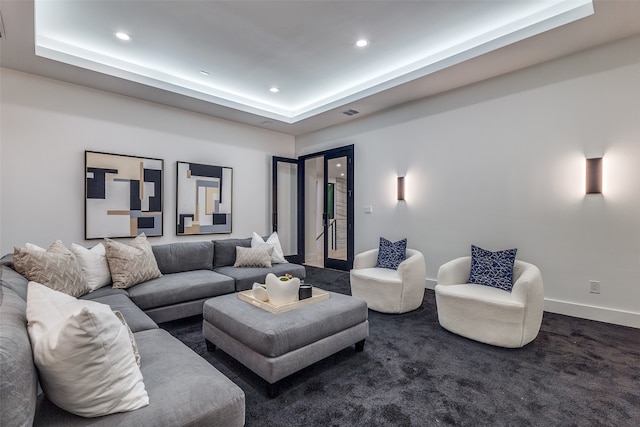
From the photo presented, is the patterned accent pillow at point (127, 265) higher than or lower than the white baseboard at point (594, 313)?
higher

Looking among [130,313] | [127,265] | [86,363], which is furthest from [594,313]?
[127,265]

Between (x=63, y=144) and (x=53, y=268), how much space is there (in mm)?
2396

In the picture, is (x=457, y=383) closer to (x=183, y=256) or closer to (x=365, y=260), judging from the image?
(x=365, y=260)

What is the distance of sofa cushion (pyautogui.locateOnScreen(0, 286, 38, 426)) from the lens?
0.82 m

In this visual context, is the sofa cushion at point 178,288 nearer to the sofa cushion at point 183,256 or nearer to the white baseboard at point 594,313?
the sofa cushion at point 183,256

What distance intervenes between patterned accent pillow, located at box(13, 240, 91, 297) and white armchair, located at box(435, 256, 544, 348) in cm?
331

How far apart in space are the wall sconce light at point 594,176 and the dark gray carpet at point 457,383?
141cm

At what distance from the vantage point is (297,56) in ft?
12.7

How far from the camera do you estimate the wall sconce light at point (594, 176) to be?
3.14 metres

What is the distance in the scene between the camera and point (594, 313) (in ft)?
10.5

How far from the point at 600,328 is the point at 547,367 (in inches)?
50.8

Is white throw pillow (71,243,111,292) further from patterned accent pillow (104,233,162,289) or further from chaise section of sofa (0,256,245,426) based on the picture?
chaise section of sofa (0,256,245,426)

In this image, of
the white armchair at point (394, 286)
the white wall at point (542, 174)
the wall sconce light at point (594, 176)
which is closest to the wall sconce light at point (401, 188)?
the white wall at point (542, 174)

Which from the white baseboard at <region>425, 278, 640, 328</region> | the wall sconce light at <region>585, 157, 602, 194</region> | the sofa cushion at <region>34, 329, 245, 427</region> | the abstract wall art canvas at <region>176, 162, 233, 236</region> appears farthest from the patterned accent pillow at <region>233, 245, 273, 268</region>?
the wall sconce light at <region>585, 157, 602, 194</region>
